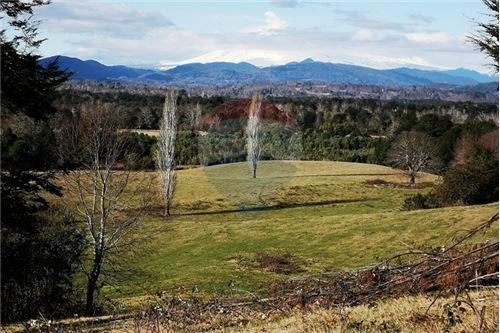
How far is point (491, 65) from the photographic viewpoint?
21.4m

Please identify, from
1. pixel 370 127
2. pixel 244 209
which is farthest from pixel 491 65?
pixel 370 127

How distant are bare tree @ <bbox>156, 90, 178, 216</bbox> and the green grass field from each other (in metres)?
2.48

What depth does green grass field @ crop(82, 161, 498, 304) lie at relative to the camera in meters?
23.3

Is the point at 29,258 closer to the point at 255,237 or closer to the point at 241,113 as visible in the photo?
the point at 241,113

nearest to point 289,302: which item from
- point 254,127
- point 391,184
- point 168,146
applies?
point 254,127

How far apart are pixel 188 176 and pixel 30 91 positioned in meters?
41.8

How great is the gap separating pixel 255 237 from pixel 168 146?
13.7m

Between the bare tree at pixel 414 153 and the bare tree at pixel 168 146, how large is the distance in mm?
26901

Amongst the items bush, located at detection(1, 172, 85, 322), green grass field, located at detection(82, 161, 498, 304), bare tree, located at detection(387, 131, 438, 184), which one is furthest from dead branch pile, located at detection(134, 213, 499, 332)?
bare tree, located at detection(387, 131, 438, 184)

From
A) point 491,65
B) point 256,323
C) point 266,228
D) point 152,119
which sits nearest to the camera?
point 256,323

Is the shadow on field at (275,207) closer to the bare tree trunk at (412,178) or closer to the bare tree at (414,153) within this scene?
the bare tree trunk at (412,178)

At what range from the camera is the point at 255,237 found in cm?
3219

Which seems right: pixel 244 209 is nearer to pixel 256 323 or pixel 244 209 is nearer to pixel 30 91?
pixel 30 91

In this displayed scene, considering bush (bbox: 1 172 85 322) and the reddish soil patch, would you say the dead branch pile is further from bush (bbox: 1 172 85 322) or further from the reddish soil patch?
the reddish soil patch
